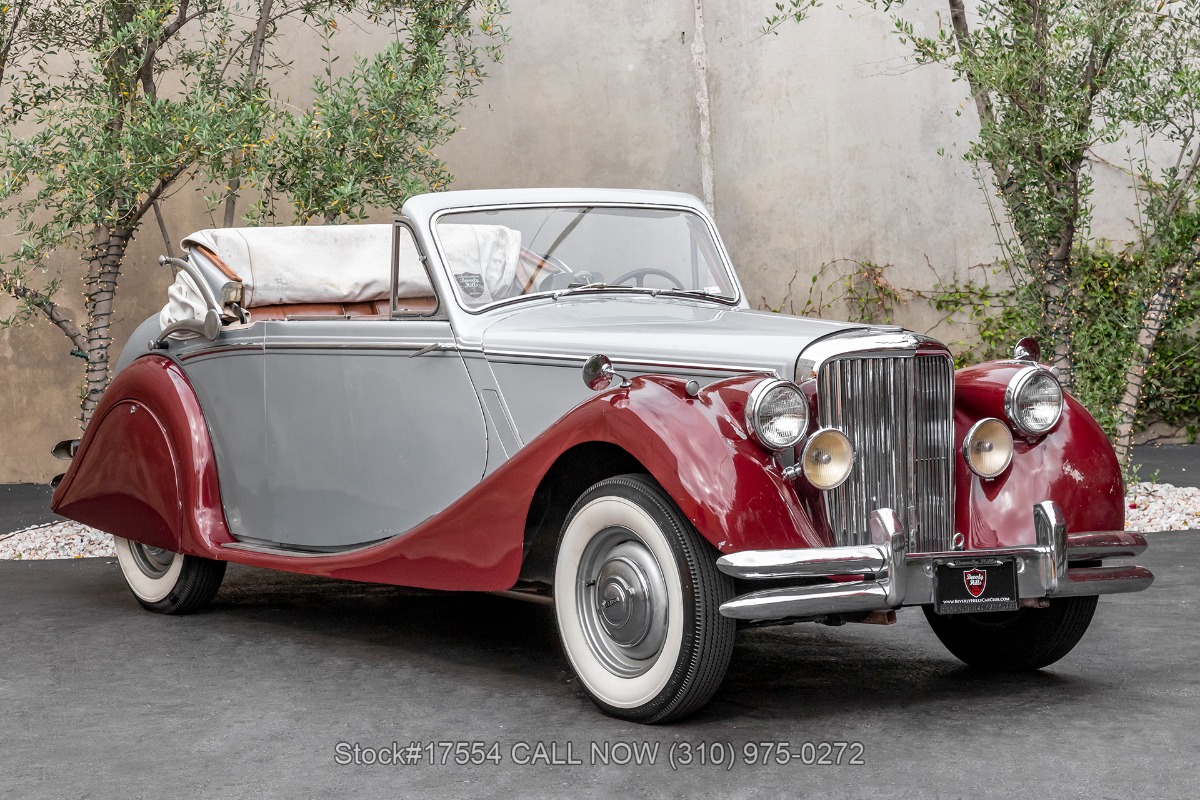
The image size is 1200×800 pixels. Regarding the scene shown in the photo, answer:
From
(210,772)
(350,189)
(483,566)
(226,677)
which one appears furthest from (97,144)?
(210,772)

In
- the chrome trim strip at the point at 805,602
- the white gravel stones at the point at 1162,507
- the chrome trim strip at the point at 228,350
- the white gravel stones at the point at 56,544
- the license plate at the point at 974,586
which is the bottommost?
the white gravel stones at the point at 1162,507

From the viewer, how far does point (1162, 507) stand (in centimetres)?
776

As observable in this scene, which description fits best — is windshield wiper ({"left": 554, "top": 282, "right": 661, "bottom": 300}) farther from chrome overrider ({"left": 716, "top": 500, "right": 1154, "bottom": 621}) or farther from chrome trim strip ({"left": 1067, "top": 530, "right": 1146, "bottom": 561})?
chrome trim strip ({"left": 1067, "top": 530, "right": 1146, "bottom": 561})

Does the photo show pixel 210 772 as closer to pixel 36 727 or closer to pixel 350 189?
pixel 36 727

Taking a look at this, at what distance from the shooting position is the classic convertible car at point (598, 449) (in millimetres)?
3537

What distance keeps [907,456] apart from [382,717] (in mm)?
1728

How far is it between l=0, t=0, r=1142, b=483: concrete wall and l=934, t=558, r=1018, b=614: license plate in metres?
7.56

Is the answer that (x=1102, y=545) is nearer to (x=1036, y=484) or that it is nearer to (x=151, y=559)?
(x=1036, y=484)

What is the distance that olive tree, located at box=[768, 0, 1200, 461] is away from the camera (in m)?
7.26

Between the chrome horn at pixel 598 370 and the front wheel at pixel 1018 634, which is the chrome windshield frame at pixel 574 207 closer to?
the chrome horn at pixel 598 370

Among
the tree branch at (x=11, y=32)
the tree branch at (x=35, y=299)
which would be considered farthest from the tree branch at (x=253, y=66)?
the tree branch at (x=11, y=32)

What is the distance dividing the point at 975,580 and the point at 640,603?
0.92 meters

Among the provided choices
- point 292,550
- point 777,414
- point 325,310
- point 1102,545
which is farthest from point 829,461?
point 325,310

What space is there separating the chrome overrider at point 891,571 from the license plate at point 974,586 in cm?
2
